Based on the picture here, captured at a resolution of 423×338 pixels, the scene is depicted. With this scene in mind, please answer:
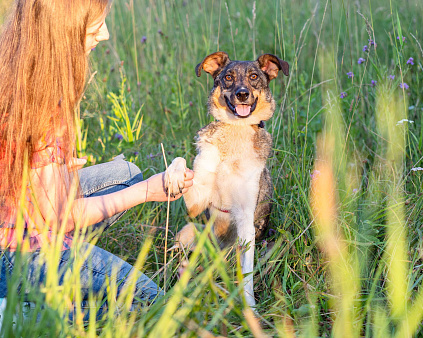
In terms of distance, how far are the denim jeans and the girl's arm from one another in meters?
0.11

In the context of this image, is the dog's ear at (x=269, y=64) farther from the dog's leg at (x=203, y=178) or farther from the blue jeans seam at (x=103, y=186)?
the blue jeans seam at (x=103, y=186)

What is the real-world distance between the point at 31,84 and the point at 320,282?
186 cm

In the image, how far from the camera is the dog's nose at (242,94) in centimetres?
317

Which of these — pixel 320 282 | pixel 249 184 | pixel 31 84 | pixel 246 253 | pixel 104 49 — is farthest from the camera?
pixel 104 49

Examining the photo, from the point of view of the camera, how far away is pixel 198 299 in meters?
1.77

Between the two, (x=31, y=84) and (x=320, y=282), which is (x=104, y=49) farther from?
(x=320, y=282)

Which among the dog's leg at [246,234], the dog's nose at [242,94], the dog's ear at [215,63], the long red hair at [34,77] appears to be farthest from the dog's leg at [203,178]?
the long red hair at [34,77]

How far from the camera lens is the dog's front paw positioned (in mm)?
2602

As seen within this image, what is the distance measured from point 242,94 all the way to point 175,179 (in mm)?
920

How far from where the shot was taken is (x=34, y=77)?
227 centimetres

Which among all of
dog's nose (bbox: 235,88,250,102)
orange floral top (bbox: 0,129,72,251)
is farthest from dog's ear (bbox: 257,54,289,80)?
orange floral top (bbox: 0,129,72,251)

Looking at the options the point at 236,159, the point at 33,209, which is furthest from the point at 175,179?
the point at 33,209

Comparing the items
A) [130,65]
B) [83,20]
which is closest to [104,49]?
[130,65]

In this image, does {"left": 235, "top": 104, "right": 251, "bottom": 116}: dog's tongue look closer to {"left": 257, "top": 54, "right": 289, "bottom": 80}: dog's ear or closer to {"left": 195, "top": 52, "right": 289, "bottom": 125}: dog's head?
{"left": 195, "top": 52, "right": 289, "bottom": 125}: dog's head
